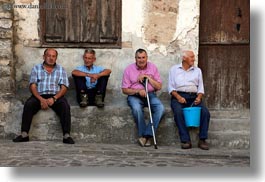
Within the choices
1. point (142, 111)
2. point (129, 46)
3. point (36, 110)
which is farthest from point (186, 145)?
point (36, 110)

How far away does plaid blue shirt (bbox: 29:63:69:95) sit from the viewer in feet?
20.6

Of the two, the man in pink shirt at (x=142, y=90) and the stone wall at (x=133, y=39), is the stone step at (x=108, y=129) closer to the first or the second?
the man in pink shirt at (x=142, y=90)

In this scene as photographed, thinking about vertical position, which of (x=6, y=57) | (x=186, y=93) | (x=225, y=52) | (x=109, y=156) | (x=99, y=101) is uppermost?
(x=225, y=52)

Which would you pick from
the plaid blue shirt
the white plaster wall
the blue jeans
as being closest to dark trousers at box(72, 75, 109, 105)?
the plaid blue shirt

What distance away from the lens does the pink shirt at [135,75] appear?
6.37 meters

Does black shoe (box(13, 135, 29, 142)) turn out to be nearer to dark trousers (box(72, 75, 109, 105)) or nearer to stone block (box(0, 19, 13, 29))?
dark trousers (box(72, 75, 109, 105))

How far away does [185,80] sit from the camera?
6.34 meters

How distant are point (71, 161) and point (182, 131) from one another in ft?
5.21

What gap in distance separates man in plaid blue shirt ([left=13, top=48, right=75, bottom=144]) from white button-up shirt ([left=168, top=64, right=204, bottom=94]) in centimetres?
136

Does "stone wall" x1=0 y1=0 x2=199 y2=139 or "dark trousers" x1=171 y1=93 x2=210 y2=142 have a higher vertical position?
"stone wall" x1=0 y1=0 x2=199 y2=139

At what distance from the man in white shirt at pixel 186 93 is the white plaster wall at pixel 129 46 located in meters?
0.53

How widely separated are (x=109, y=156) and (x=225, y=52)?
2790 mm

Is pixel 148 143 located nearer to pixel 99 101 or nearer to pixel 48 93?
pixel 99 101

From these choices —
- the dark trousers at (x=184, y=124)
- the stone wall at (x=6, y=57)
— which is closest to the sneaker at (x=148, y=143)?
the dark trousers at (x=184, y=124)
